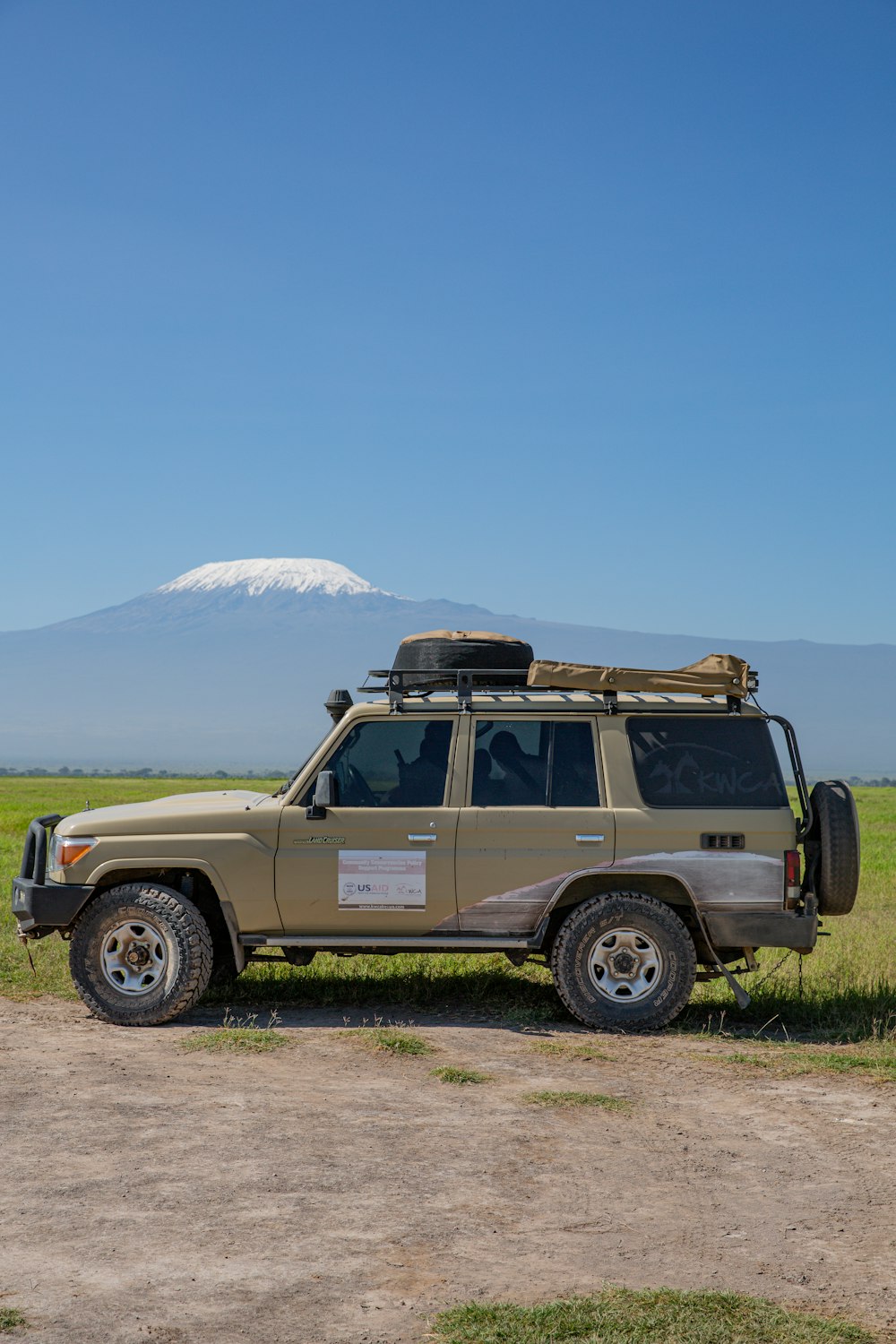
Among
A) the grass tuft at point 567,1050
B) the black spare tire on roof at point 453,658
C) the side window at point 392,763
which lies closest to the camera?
the grass tuft at point 567,1050

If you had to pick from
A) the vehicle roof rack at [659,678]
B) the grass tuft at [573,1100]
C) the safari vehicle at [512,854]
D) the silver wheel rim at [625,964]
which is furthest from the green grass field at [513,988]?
the vehicle roof rack at [659,678]

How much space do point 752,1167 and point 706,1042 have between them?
2467mm

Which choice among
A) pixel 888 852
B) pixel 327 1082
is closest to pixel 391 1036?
pixel 327 1082

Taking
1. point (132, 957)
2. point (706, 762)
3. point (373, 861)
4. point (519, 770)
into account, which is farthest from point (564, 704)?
point (132, 957)

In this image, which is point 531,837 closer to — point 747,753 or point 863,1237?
point 747,753

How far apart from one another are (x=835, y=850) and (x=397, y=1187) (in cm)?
438

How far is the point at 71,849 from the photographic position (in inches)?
357

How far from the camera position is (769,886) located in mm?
8719

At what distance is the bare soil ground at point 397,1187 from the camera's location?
4508 mm

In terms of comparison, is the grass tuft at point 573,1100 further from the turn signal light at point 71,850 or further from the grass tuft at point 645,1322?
the turn signal light at point 71,850

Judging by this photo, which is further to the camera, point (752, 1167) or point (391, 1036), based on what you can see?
point (391, 1036)

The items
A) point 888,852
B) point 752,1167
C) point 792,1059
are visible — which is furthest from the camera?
point 888,852

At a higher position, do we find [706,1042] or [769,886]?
[769,886]

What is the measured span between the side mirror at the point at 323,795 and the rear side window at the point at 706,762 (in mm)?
2101
